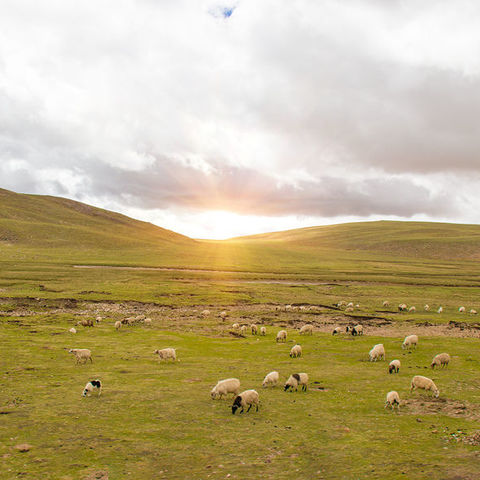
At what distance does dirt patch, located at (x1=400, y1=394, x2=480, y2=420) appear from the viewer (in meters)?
16.7

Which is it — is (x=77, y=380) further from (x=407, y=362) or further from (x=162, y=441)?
(x=407, y=362)

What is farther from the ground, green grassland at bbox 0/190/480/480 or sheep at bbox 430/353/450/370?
sheep at bbox 430/353/450/370

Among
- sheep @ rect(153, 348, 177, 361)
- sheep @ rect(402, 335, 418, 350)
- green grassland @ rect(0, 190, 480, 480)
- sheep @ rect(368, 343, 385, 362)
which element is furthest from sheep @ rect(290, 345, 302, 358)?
sheep @ rect(402, 335, 418, 350)

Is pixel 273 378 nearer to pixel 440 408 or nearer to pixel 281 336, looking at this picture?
pixel 440 408

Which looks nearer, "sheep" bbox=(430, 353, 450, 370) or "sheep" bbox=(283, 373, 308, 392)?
"sheep" bbox=(283, 373, 308, 392)

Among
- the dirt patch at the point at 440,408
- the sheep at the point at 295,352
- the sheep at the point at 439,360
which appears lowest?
the sheep at the point at 295,352

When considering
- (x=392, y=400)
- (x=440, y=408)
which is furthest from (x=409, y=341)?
(x=392, y=400)

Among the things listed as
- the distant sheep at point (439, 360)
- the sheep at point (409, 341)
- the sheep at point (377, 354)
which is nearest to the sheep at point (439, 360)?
the distant sheep at point (439, 360)

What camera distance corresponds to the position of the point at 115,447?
13484mm

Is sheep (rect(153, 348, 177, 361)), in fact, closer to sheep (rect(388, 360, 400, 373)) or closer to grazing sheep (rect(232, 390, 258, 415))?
grazing sheep (rect(232, 390, 258, 415))

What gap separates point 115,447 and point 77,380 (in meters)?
9.12

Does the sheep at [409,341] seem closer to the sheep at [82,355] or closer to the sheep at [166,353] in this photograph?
the sheep at [166,353]

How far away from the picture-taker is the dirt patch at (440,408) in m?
16.7

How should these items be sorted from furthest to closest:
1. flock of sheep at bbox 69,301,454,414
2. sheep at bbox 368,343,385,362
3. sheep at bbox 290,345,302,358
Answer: sheep at bbox 290,345,302,358 < sheep at bbox 368,343,385,362 < flock of sheep at bbox 69,301,454,414
